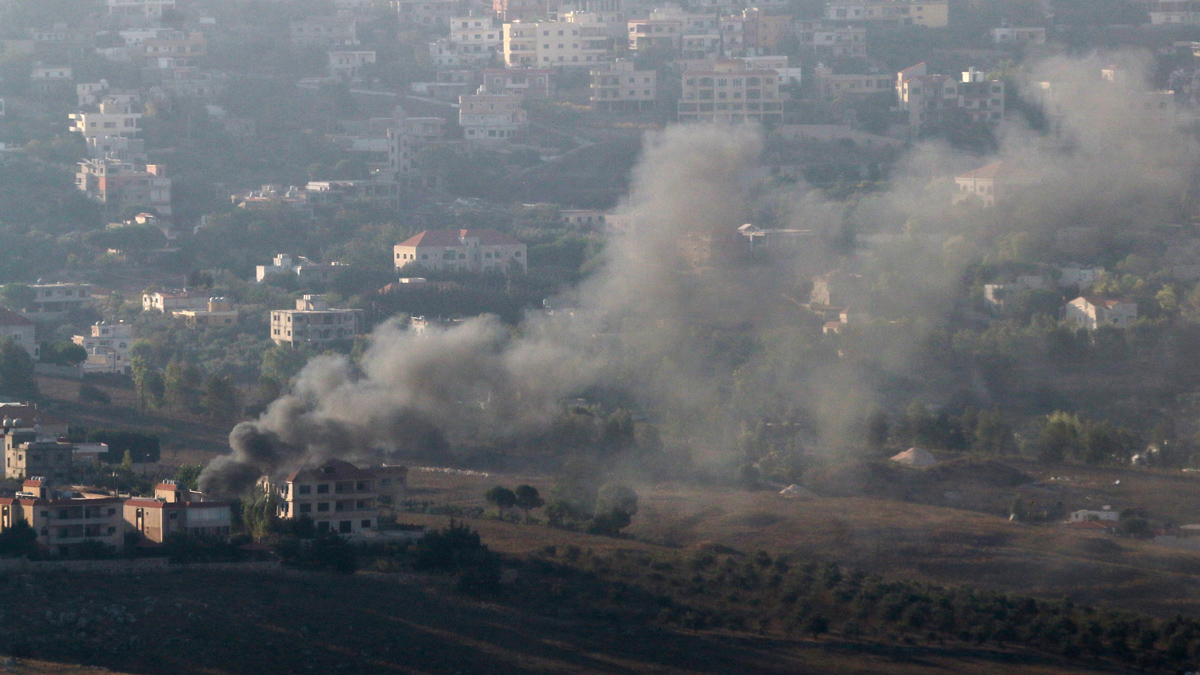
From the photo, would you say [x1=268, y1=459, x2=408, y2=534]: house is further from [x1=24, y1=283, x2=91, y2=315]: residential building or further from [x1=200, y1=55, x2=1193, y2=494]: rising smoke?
[x1=24, y1=283, x2=91, y2=315]: residential building

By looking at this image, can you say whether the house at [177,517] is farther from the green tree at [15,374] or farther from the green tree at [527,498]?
the green tree at [15,374]

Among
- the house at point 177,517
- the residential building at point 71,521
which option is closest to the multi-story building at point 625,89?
the house at point 177,517

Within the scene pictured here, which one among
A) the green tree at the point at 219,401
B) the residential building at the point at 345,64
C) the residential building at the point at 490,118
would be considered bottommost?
the green tree at the point at 219,401

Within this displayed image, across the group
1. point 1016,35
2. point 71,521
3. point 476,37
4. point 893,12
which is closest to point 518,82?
point 476,37

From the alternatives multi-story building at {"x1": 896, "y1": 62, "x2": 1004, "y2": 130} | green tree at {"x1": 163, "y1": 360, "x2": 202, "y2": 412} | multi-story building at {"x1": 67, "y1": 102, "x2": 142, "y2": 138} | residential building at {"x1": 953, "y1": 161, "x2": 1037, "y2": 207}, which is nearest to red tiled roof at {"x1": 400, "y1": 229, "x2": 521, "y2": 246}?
residential building at {"x1": 953, "y1": 161, "x2": 1037, "y2": 207}

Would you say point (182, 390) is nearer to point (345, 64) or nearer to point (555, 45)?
point (345, 64)

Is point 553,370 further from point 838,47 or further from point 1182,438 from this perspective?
point 838,47
